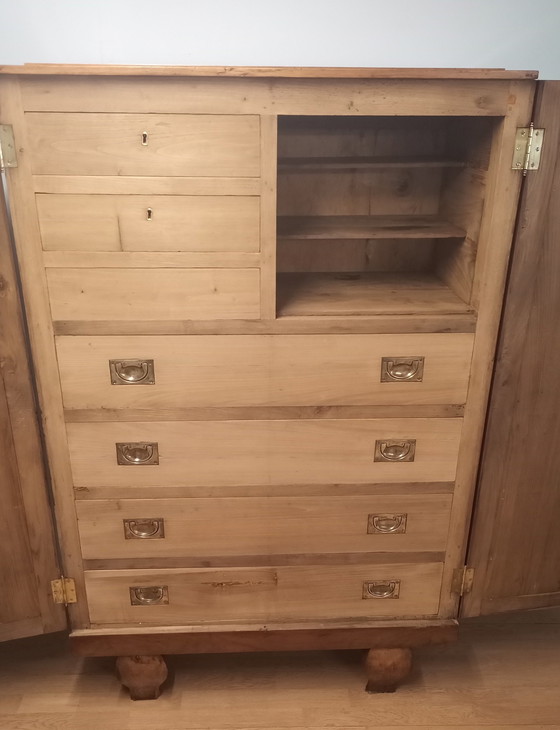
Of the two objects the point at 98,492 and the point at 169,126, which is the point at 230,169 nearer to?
the point at 169,126

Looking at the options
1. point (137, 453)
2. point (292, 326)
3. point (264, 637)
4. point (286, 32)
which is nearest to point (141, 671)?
point (264, 637)

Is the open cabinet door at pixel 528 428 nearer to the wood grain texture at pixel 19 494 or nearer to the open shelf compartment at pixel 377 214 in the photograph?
the open shelf compartment at pixel 377 214

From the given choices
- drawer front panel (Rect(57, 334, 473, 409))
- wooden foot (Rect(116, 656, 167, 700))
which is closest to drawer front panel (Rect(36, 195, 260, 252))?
drawer front panel (Rect(57, 334, 473, 409))

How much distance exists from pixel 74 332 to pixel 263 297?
0.45 metres

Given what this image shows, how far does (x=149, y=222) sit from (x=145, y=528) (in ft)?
2.61

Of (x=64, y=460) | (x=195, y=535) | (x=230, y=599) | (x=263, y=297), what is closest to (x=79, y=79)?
(x=263, y=297)

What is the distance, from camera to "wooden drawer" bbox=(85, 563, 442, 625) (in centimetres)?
167

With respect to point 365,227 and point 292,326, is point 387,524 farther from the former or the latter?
point 365,227

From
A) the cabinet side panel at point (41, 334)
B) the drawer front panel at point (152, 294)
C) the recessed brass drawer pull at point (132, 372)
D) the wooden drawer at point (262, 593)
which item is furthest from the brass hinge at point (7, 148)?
the wooden drawer at point (262, 593)

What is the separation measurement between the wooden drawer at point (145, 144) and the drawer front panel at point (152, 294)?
0.72ft

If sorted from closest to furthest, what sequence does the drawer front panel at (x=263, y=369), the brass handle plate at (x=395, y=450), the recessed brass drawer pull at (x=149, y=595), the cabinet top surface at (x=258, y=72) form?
1. the cabinet top surface at (x=258, y=72)
2. the drawer front panel at (x=263, y=369)
3. the brass handle plate at (x=395, y=450)
4. the recessed brass drawer pull at (x=149, y=595)

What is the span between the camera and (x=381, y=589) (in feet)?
5.64

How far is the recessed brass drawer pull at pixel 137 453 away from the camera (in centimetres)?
153

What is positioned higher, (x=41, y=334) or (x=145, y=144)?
(x=145, y=144)
